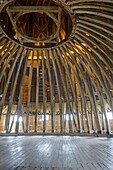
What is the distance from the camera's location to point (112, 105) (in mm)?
15148

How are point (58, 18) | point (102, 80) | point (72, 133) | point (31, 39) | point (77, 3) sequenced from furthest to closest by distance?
point (72, 133), point (102, 80), point (31, 39), point (58, 18), point (77, 3)

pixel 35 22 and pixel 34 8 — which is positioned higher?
pixel 35 22

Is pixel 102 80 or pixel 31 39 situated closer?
pixel 31 39

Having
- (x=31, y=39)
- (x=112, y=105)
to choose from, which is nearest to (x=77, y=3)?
(x=31, y=39)

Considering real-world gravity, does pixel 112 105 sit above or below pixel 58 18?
below

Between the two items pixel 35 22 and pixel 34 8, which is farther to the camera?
pixel 35 22

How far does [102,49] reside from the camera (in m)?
12.1

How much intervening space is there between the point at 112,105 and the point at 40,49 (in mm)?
7593

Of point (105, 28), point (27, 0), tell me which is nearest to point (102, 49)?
point (105, 28)

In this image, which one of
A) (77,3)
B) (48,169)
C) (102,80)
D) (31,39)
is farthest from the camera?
(102,80)

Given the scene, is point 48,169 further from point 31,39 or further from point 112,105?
point 112,105

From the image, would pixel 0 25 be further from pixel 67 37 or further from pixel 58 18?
pixel 67 37

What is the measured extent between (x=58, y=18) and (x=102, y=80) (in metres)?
6.87

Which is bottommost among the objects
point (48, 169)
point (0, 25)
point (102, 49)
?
point (48, 169)
